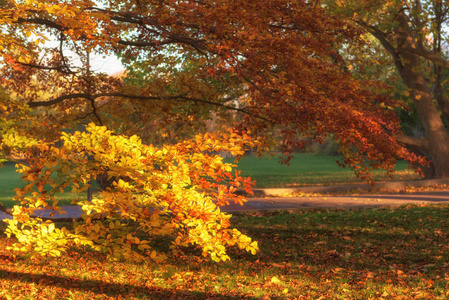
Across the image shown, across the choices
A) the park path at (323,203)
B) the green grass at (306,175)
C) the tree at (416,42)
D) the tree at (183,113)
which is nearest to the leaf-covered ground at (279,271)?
the tree at (183,113)

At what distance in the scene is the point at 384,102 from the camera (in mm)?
9961

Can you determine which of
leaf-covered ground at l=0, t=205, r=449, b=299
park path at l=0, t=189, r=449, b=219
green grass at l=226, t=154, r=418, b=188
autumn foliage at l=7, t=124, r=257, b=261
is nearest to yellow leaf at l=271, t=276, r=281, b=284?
leaf-covered ground at l=0, t=205, r=449, b=299

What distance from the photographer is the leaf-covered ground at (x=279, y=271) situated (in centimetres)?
546

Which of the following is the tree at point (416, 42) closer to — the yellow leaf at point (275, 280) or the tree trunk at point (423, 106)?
the tree trunk at point (423, 106)

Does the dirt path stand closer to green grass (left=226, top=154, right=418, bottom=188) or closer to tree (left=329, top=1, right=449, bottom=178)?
green grass (left=226, top=154, right=418, bottom=188)

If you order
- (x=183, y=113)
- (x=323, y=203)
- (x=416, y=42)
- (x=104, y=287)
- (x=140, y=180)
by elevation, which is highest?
(x=416, y=42)

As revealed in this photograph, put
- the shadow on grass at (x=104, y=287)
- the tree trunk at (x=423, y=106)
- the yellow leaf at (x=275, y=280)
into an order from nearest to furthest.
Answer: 1. the shadow on grass at (x=104, y=287)
2. the yellow leaf at (x=275, y=280)
3. the tree trunk at (x=423, y=106)

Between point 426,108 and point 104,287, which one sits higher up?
point 426,108

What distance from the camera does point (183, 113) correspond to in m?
11.3

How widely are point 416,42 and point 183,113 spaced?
11.5 m

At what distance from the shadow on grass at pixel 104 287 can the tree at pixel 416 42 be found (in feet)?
41.7

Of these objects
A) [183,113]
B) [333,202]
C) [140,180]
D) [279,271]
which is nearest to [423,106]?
[333,202]

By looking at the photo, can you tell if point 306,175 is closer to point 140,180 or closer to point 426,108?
point 426,108

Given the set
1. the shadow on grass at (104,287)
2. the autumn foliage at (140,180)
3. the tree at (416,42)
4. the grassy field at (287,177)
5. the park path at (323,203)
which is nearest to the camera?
the autumn foliage at (140,180)
